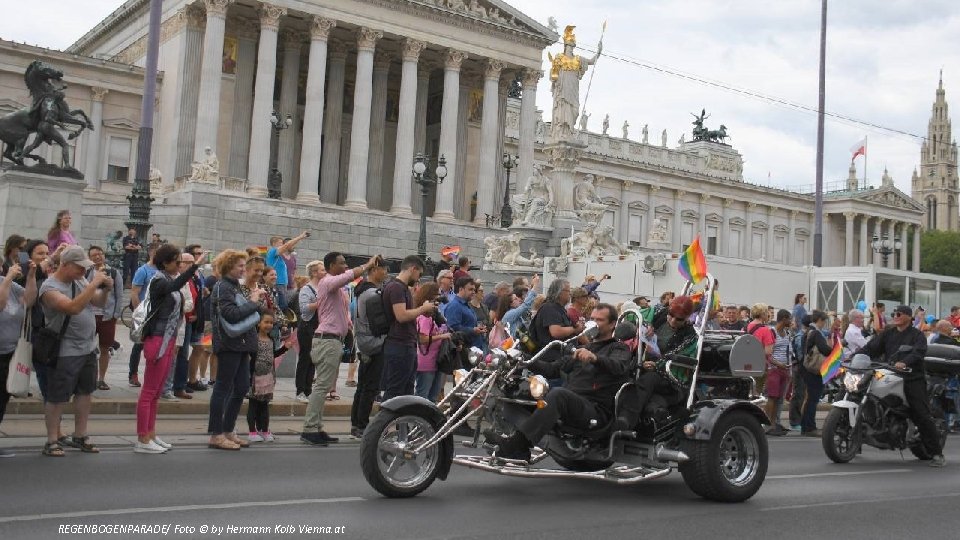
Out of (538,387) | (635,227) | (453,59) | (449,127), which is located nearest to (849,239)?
(635,227)

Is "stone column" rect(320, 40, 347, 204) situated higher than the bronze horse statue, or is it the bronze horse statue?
"stone column" rect(320, 40, 347, 204)

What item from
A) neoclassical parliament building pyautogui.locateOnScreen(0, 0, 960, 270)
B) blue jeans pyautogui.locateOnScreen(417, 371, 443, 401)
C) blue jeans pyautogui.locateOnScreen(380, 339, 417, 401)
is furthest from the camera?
neoclassical parliament building pyautogui.locateOnScreen(0, 0, 960, 270)

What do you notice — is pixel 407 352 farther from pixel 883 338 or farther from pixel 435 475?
pixel 883 338

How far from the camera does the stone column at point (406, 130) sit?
47500mm

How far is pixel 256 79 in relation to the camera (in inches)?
1758

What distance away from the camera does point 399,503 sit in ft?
24.7

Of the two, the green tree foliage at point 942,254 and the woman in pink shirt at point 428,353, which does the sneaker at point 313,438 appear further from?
the green tree foliage at point 942,254

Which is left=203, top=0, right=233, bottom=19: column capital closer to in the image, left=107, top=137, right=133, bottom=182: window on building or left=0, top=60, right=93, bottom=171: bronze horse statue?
left=107, top=137, right=133, bottom=182: window on building

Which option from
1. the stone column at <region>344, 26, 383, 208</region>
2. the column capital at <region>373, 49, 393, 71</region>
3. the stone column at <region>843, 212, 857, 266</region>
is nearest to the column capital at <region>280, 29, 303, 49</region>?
the stone column at <region>344, 26, 383, 208</region>

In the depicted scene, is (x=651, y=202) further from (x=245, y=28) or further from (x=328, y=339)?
(x=328, y=339)

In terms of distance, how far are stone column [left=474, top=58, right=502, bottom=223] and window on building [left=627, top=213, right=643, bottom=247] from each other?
32.1 m

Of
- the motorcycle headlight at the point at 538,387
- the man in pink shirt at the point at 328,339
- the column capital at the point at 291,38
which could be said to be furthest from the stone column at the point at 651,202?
the motorcycle headlight at the point at 538,387

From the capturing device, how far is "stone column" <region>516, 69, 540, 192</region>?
51.4 meters

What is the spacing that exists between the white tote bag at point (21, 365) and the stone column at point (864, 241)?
92994mm
